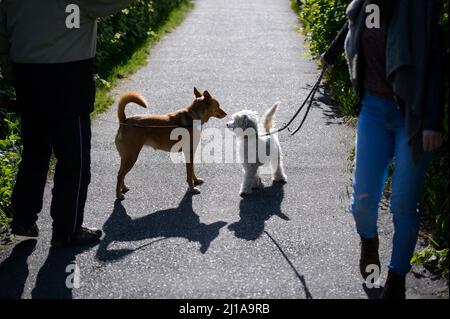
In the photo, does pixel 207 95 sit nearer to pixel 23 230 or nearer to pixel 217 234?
pixel 217 234

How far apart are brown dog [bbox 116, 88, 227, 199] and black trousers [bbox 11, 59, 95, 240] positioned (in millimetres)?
1113

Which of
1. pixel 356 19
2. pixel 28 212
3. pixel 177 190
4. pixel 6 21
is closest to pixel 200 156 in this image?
pixel 177 190

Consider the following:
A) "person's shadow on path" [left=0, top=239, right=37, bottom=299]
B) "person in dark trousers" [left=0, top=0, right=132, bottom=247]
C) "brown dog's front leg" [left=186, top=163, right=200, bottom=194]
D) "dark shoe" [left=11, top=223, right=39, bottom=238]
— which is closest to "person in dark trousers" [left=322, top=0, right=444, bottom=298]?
"person in dark trousers" [left=0, top=0, right=132, bottom=247]

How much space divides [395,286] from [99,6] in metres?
2.84

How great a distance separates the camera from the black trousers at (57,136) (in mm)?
4398

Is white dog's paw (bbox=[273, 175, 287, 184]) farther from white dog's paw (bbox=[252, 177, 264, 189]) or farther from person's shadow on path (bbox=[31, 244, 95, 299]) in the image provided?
person's shadow on path (bbox=[31, 244, 95, 299])

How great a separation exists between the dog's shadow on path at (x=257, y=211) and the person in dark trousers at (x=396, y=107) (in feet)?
4.20

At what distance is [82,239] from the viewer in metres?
4.87

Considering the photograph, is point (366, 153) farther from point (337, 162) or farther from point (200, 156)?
point (200, 156)

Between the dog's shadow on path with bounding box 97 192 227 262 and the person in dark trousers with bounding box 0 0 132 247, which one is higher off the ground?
the person in dark trousers with bounding box 0 0 132 247

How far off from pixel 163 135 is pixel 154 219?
3.12ft

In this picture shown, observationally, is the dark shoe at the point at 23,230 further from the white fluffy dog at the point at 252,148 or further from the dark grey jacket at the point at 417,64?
the dark grey jacket at the point at 417,64

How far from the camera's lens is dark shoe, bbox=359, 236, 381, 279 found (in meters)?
4.12

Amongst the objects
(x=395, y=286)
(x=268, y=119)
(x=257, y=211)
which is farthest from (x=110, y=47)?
(x=395, y=286)
